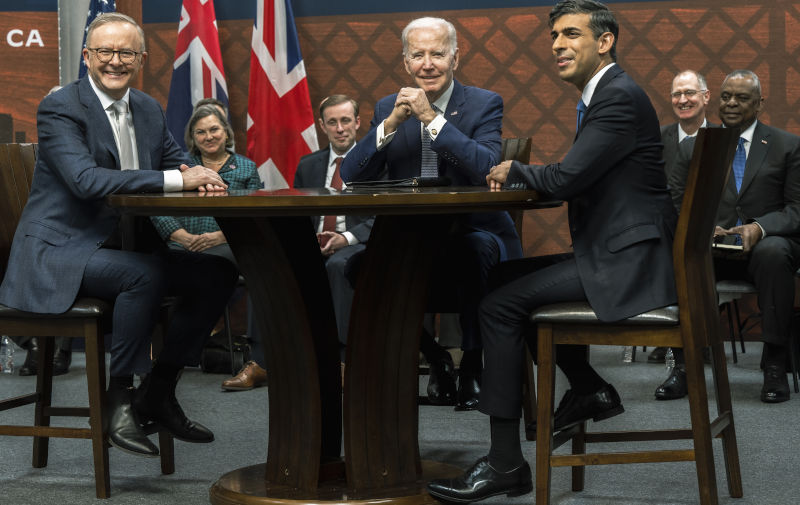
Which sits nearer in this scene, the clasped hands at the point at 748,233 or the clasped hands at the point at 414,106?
the clasped hands at the point at 414,106

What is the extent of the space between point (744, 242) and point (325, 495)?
2.58 metres

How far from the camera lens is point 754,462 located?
3117mm

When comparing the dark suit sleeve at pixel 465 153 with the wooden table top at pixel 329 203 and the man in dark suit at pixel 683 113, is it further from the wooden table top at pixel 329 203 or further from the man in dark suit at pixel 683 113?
the man in dark suit at pixel 683 113

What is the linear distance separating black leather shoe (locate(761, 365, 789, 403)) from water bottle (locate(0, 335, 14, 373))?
12.2 ft

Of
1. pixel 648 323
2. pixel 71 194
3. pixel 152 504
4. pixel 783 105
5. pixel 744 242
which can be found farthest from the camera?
pixel 783 105

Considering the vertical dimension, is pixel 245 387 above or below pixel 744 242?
below

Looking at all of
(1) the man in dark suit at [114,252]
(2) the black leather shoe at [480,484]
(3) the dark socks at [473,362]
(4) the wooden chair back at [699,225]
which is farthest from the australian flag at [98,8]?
(4) the wooden chair back at [699,225]

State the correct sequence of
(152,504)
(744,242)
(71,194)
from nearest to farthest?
1. (152,504)
2. (71,194)
3. (744,242)

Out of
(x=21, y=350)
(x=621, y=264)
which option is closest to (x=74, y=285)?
(x=621, y=264)

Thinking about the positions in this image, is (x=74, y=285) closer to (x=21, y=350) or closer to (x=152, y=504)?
(x=152, y=504)

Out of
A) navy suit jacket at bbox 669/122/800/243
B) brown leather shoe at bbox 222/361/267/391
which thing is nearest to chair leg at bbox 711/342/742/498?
navy suit jacket at bbox 669/122/800/243

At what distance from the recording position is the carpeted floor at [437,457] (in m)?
2.79

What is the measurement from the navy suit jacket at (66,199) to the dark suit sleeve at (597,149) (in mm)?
1123

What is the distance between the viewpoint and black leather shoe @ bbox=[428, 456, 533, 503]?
2.51m
